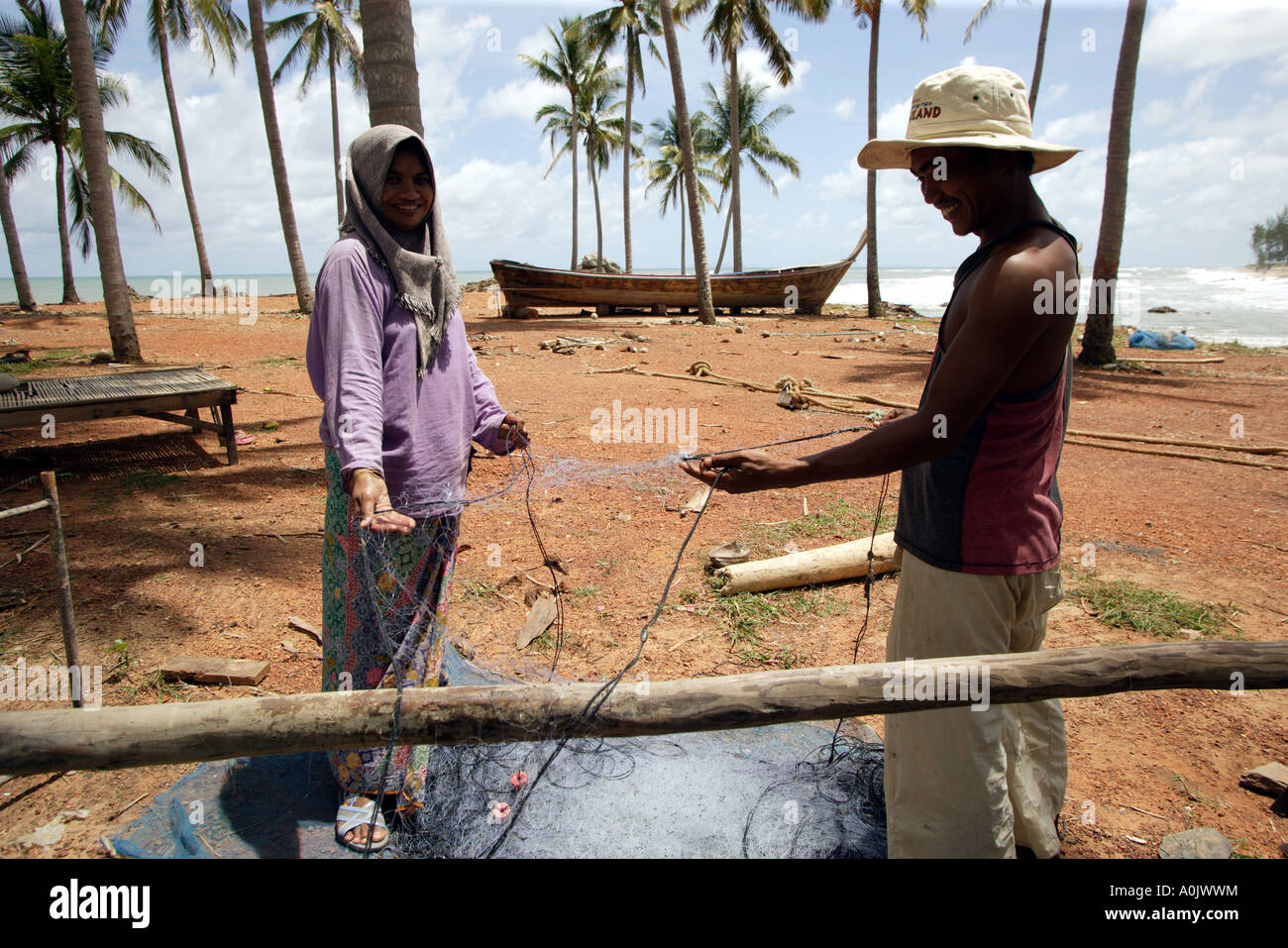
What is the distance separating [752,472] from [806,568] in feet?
7.98

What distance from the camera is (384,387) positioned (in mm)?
2125

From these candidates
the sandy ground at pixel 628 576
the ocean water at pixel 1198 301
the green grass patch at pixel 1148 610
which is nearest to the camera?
the sandy ground at pixel 628 576

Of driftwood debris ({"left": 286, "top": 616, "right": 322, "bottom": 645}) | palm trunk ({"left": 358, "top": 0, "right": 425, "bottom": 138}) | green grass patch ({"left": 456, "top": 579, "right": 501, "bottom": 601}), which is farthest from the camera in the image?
palm trunk ({"left": 358, "top": 0, "right": 425, "bottom": 138})

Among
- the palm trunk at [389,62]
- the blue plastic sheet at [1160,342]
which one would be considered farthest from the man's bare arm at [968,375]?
the blue plastic sheet at [1160,342]

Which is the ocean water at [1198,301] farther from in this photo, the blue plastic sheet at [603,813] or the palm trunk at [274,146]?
the palm trunk at [274,146]

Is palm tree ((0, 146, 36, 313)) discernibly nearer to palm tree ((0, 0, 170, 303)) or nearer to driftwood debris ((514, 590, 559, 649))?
palm tree ((0, 0, 170, 303))

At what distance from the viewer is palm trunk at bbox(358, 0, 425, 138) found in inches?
200

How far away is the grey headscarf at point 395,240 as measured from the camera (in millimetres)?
2105

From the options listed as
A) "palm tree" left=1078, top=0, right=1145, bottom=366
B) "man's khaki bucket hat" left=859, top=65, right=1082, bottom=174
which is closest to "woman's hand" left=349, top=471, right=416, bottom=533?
"man's khaki bucket hat" left=859, top=65, right=1082, bottom=174

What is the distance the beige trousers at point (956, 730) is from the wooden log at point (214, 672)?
2.66 m

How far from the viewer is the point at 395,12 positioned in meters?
5.12

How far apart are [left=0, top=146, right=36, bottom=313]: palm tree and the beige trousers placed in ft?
84.9

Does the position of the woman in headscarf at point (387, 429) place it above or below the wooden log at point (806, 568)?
above

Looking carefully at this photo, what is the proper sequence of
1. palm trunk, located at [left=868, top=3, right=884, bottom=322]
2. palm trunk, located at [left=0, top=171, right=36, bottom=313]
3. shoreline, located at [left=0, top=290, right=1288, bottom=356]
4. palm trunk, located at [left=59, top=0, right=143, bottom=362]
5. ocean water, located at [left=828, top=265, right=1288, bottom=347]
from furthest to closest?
1. ocean water, located at [left=828, top=265, right=1288, bottom=347]
2. palm trunk, located at [left=0, top=171, right=36, bottom=313]
3. palm trunk, located at [left=868, top=3, right=884, bottom=322]
4. shoreline, located at [left=0, top=290, right=1288, bottom=356]
5. palm trunk, located at [left=59, top=0, right=143, bottom=362]
